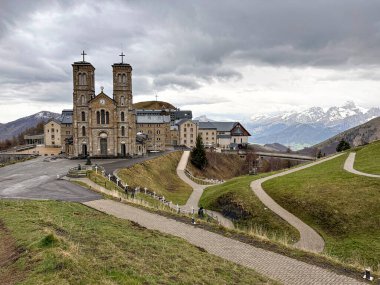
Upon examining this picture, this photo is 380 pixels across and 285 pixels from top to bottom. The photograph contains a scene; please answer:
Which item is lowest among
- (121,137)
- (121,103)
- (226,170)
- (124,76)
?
(226,170)

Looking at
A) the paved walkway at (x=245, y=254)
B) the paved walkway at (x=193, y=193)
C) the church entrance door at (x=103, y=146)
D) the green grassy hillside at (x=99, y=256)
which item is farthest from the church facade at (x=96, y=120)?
the green grassy hillside at (x=99, y=256)

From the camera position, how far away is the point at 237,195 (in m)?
36.7

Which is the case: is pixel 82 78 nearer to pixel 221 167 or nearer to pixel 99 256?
pixel 221 167

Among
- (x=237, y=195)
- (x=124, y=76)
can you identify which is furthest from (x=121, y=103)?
(x=237, y=195)

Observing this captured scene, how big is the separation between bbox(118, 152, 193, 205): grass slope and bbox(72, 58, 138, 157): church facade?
1034 cm

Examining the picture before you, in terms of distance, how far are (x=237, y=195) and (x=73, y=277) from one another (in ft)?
93.1

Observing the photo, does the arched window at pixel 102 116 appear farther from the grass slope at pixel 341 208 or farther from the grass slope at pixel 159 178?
the grass slope at pixel 341 208

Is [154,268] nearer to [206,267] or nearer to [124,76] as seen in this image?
[206,267]

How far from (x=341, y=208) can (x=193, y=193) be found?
2569cm

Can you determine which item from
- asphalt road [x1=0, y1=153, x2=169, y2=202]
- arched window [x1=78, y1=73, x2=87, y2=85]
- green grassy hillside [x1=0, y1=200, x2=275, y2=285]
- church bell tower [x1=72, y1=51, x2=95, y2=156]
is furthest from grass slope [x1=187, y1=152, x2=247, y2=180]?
green grassy hillside [x1=0, y1=200, x2=275, y2=285]

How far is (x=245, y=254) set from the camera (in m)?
16.2

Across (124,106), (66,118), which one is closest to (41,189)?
(124,106)

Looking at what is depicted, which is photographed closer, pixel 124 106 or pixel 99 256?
pixel 99 256

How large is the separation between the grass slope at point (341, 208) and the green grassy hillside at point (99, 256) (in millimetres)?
11879
